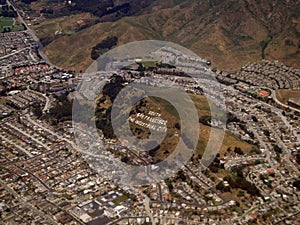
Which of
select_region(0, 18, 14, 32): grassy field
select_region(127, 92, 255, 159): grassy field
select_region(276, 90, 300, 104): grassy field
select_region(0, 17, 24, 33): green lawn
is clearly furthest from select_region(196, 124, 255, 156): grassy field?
select_region(0, 18, 14, 32): grassy field

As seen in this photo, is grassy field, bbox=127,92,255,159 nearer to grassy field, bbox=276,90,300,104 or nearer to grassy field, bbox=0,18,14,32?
grassy field, bbox=276,90,300,104

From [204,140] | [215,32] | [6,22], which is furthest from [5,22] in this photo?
[204,140]

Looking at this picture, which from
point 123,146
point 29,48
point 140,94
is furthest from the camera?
point 29,48

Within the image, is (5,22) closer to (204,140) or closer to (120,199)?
(204,140)

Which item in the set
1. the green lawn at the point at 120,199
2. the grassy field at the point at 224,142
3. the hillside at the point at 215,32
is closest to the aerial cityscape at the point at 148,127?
the green lawn at the point at 120,199

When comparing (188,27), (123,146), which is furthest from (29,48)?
(123,146)

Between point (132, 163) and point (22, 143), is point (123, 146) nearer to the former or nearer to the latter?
point (132, 163)

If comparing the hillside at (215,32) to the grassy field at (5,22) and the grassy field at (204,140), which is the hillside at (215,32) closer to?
the grassy field at (5,22)
